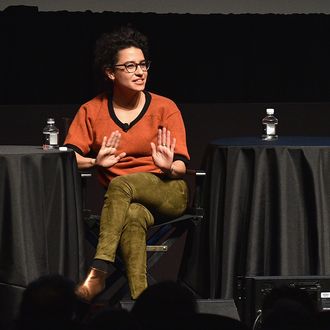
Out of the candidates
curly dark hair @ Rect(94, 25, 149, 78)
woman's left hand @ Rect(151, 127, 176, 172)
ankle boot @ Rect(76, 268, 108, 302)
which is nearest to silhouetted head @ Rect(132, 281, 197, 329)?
ankle boot @ Rect(76, 268, 108, 302)

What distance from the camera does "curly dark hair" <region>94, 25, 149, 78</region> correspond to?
4.80 meters

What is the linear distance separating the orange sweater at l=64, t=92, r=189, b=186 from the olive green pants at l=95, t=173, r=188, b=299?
0.45 ft

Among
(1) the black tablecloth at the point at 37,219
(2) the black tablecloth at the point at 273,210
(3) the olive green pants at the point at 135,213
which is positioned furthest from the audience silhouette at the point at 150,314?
(2) the black tablecloth at the point at 273,210

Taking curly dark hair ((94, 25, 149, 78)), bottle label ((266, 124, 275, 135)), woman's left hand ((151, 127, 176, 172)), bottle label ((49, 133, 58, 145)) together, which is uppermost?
curly dark hair ((94, 25, 149, 78))

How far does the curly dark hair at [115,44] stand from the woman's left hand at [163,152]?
460mm

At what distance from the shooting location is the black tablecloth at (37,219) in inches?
165

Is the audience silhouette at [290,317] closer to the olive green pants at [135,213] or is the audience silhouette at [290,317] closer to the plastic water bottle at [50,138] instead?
the olive green pants at [135,213]

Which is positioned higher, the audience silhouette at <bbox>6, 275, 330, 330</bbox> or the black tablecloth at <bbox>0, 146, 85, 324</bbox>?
the black tablecloth at <bbox>0, 146, 85, 324</bbox>

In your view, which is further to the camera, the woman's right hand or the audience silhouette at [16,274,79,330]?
the woman's right hand

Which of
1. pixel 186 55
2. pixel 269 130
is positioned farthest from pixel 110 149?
pixel 186 55

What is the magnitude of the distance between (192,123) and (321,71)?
79cm

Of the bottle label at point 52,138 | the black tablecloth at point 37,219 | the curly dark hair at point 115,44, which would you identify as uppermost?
the curly dark hair at point 115,44

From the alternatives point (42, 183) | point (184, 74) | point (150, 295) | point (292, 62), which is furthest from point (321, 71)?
point (150, 295)

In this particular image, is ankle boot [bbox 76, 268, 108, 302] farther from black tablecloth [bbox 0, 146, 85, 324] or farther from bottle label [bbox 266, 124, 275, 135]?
bottle label [bbox 266, 124, 275, 135]
